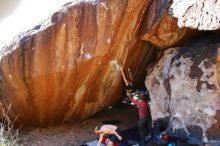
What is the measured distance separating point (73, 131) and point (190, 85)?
7.68 feet

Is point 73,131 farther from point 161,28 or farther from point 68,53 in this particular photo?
point 161,28

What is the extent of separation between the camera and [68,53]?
6.21 metres

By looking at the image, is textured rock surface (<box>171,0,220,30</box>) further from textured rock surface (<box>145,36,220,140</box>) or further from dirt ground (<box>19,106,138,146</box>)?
dirt ground (<box>19,106,138,146</box>)

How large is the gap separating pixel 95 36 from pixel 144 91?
1377mm

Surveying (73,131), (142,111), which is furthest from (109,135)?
(73,131)

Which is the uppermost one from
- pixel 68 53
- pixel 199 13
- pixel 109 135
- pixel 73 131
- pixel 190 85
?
pixel 199 13

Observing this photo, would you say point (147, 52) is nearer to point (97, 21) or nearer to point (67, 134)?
point (97, 21)

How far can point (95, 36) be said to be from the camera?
243 inches

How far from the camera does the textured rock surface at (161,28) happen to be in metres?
5.96

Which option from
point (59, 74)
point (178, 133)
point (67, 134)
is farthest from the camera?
point (67, 134)

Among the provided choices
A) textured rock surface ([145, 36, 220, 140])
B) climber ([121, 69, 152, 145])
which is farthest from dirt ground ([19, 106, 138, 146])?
textured rock surface ([145, 36, 220, 140])

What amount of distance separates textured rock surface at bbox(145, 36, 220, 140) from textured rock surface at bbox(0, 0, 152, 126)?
0.75 meters

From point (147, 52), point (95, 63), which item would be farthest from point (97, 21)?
point (147, 52)

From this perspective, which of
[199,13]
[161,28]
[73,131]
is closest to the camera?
[199,13]
